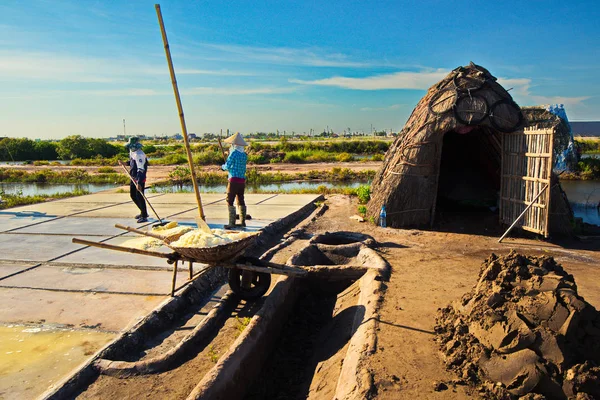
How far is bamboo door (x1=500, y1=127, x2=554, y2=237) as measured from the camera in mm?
7223

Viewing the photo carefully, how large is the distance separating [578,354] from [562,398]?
373 millimetres

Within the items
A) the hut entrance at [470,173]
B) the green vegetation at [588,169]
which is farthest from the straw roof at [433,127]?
the green vegetation at [588,169]

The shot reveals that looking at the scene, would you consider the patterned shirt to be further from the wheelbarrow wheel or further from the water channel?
the water channel

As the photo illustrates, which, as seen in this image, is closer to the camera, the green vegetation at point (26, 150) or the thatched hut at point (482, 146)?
the thatched hut at point (482, 146)

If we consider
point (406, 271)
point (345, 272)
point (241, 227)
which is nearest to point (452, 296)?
point (406, 271)

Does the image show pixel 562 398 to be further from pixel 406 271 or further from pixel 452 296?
pixel 406 271

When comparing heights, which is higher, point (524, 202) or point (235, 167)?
point (235, 167)

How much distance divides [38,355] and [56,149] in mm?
47486

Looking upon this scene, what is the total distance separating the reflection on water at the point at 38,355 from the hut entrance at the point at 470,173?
784 centimetres

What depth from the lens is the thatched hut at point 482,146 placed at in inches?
294

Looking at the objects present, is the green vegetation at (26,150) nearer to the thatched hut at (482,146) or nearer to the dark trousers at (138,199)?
the dark trousers at (138,199)

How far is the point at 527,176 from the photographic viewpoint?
765cm

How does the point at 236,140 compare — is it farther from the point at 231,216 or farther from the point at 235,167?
the point at 231,216

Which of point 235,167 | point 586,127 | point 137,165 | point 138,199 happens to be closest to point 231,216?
point 235,167
